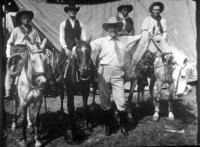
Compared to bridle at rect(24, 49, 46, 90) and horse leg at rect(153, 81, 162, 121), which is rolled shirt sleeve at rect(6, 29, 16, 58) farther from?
horse leg at rect(153, 81, 162, 121)

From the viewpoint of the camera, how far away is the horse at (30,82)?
220 inches

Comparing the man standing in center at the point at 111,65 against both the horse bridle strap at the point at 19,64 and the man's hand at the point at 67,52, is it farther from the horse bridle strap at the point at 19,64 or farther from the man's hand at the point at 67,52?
the horse bridle strap at the point at 19,64

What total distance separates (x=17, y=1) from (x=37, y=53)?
4.23ft

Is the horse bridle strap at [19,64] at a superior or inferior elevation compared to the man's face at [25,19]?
inferior

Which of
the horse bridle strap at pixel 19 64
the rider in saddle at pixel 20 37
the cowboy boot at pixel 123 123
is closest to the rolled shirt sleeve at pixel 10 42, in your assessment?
the rider in saddle at pixel 20 37

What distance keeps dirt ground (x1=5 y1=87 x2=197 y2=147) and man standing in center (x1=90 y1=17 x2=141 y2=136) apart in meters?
0.31

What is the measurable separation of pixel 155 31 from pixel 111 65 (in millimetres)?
1244

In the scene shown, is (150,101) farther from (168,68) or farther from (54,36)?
(54,36)

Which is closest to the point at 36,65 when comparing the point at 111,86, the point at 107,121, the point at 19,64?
the point at 19,64

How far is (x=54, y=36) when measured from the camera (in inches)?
261

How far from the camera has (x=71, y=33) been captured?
647cm

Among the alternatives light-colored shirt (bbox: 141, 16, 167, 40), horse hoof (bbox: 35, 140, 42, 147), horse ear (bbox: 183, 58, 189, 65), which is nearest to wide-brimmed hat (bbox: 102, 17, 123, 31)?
light-colored shirt (bbox: 141, 16, 167, 40)

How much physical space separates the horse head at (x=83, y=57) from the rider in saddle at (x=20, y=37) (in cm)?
77

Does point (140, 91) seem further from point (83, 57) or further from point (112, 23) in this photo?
point (83, 57)
